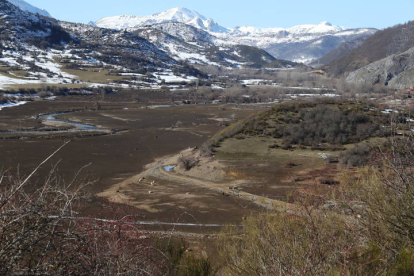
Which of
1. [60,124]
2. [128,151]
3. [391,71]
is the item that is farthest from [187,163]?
[391,71]

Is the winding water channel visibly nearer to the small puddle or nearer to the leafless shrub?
the small puddle

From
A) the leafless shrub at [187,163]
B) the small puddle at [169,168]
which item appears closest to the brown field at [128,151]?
the small puddle at [169,168]

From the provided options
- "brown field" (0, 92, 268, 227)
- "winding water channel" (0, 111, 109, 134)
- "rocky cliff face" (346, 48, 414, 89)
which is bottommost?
"winding water channel" (0, 111, 109, 134)

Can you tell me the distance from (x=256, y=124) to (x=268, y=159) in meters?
9.28

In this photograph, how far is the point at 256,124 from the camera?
140ft

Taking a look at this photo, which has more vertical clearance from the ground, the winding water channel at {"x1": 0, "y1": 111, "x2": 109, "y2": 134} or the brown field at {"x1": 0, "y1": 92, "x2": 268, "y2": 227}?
the brown field at {"x1": 0, "y1": 92, "x2": 268, "y2": 227}

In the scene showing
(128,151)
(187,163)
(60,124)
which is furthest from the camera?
(60,124)

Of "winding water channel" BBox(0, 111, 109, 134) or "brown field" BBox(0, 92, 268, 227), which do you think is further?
"winding water channel" BBox(0, 111, 109, 134)

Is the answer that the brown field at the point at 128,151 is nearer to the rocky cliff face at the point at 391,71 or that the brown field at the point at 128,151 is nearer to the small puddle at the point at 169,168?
the small puddle at the point at 169,168

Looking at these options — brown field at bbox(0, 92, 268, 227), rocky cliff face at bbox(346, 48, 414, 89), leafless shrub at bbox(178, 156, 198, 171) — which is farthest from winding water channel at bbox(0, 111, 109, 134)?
rocky cliff face at bbox(346, 48, 414, 89)

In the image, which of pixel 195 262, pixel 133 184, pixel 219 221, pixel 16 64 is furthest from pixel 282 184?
pixel 16 64

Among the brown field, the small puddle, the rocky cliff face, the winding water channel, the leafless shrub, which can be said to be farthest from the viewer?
the rocky cliff face

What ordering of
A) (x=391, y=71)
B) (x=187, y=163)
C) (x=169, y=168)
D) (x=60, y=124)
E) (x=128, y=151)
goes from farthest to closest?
(x=391, y=71) → (x=60, y=124) → (x=128, y=151) → (x=169, y=168) → (x=187, y=163)

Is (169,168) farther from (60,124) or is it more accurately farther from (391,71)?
(391,71)
